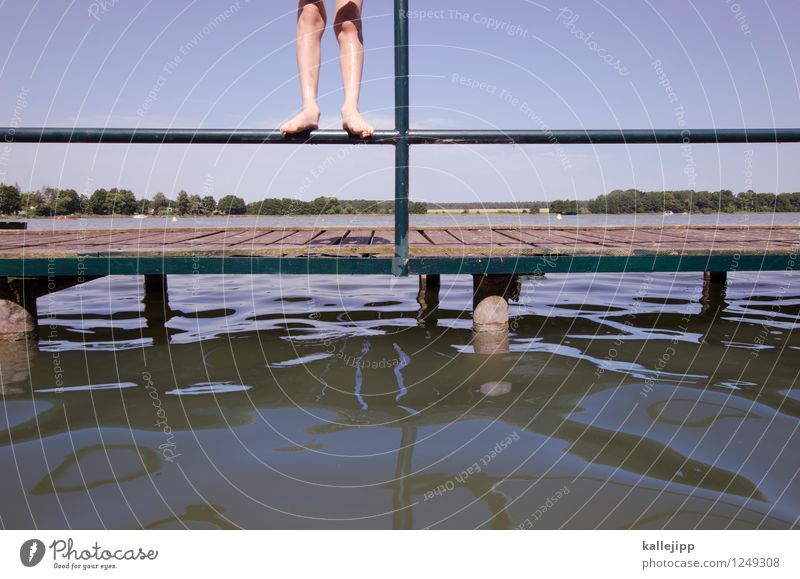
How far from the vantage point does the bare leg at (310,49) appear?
3.44 metres

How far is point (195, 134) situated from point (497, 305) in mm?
2373

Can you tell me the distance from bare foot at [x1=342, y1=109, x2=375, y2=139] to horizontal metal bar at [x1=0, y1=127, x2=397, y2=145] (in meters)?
0.04

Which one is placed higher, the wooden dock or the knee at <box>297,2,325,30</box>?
the knee at <box>297,2,325,30</box>

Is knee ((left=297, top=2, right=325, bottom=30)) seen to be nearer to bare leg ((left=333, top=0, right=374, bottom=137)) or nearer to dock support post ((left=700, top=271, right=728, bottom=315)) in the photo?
bare leg ((left=333, top=0, right=374, bottom=137))

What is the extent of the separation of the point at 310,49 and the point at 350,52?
239 millimetres

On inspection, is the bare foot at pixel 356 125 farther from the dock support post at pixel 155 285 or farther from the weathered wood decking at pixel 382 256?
the dock support post at pixel 155 285

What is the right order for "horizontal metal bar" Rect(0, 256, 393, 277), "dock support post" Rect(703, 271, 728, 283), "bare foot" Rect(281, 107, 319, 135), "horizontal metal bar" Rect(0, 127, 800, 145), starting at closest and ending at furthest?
"bare foot" Rect(281, 107, 319, 135) → "horizontal metal bar" Rect(0, 127, 800, 145) → "horizontal metal bar" Rect(0, 256, 393, 277) → "dock support post" Rect(703, 271, 728, 283)

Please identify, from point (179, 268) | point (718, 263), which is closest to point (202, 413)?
point (179, 268)

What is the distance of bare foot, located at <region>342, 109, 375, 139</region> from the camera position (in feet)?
10.9

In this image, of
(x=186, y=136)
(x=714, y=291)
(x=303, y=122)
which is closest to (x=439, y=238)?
(x=303, y=122)

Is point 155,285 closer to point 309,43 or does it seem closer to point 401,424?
point 309,43

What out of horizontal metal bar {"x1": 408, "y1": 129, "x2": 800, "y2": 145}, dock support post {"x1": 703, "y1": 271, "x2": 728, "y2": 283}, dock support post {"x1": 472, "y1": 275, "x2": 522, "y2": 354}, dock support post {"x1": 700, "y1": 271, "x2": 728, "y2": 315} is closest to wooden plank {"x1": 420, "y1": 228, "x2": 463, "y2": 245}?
dock support post {"x1": 472, "y1": 275, "x2": 522, "y2": 354}

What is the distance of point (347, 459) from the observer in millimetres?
→ 2342

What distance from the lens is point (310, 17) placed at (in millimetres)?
3459
